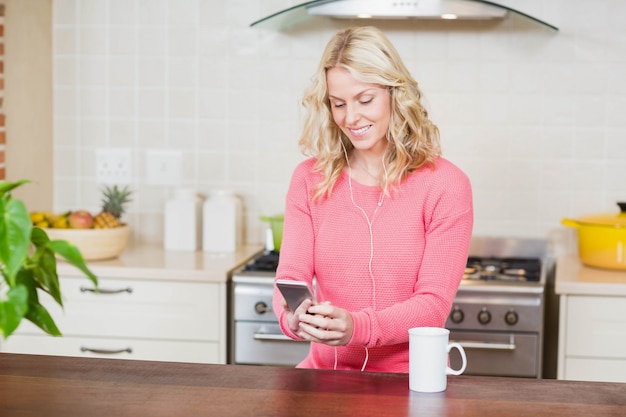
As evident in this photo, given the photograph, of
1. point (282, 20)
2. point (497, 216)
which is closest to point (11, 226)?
point (282, 20)

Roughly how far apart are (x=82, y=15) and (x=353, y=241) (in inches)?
78.9

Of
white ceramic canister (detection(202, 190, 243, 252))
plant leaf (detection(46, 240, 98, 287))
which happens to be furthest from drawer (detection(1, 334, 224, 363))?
plant leaf (detection(46, 240, 98, 287))

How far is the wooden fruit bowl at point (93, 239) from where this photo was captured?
3260 millimetres

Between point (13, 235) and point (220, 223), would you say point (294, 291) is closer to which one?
point (13, 235)

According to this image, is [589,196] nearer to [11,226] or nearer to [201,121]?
[201,121]

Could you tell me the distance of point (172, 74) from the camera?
3711mm

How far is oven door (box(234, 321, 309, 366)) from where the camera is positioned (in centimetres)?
310

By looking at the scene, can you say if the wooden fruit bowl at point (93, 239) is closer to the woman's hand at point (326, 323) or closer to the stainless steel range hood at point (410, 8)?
the stainless steel range hood at point (410, 8)

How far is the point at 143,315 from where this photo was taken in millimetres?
3152

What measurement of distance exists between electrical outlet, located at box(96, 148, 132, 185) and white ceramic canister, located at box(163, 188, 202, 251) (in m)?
0.30

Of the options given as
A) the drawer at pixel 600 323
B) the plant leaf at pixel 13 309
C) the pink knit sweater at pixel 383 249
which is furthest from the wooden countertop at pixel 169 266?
the plant leaf at pixel 13 309

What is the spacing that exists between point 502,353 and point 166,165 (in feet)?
5.12

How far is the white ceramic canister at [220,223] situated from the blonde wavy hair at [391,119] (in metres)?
1.20

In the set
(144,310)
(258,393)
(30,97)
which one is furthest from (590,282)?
(30,97)
